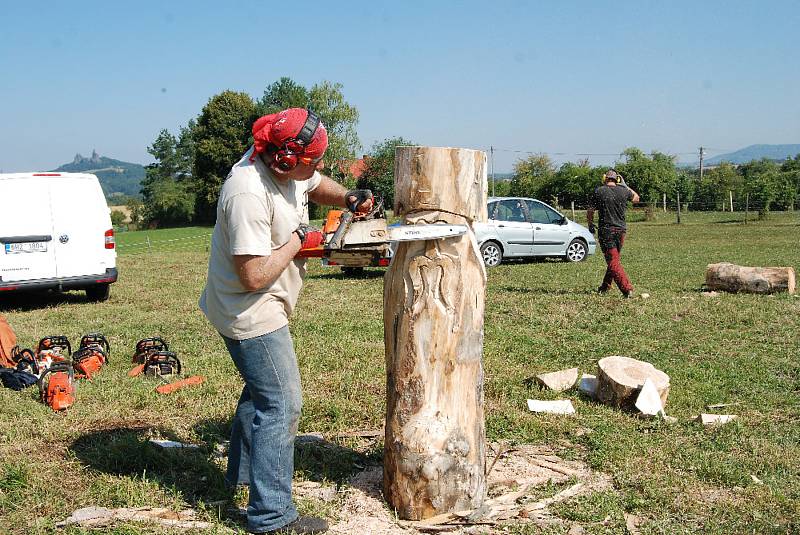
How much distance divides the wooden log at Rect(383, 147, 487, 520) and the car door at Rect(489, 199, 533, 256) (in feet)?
37.5

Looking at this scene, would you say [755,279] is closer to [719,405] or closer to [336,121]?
[719,405]

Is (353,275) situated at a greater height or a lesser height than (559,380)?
greater

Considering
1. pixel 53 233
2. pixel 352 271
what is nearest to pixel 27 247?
pixel 53 233

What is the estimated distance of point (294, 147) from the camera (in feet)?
9.93

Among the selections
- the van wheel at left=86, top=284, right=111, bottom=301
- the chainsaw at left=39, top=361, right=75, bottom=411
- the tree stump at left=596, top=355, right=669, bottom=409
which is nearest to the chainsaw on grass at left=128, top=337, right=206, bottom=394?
the chainsaw at left=39, top=361, right=75, bottom=411

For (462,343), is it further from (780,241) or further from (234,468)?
(780,241)

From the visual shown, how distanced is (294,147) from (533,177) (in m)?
48.3

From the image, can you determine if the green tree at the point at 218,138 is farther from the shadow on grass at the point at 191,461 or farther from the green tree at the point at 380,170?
the shadow on grass at the point at 191,461

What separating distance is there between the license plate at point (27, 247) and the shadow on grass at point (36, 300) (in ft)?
3.40

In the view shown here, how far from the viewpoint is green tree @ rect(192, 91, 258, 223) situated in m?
52.3

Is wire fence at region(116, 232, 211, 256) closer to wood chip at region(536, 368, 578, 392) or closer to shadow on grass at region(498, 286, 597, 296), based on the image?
shadow on grass at region(498, 286, 597, 296)

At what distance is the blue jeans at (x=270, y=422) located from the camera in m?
3.21

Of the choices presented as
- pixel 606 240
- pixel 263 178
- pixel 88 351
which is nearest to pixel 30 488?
pixel 263 178

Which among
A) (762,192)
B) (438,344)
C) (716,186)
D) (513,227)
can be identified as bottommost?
(438,344)
